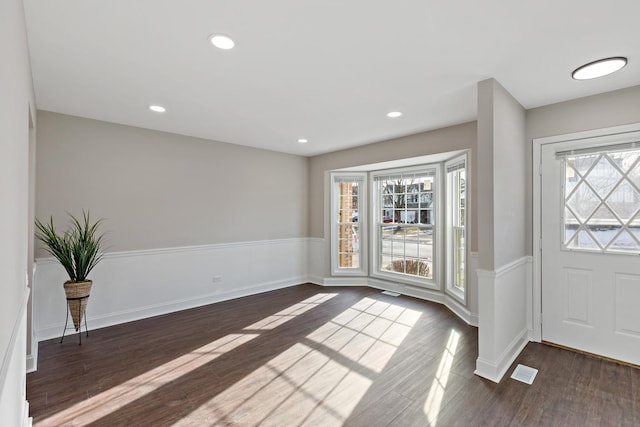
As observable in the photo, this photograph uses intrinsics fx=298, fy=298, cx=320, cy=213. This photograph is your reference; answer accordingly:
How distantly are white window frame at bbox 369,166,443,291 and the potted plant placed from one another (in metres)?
4.11

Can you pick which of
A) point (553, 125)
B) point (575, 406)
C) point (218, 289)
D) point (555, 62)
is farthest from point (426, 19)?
point (218, 289)

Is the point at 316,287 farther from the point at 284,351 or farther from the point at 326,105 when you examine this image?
the point at 326,105

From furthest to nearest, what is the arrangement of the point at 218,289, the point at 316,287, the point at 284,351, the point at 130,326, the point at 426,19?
1. the point at 316,287
2. the point at 218,289
3. the point at 130,326
4. the point at 284,351
5. the point at 426,19

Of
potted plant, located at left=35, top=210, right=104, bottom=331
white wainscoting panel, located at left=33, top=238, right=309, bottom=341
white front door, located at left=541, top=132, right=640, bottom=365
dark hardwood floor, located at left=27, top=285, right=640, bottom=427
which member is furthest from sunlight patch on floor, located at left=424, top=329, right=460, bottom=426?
potted plant, located at left=35, top=210, right=104, bottom=331

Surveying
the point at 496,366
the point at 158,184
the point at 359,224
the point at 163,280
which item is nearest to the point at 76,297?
the point at 163,280

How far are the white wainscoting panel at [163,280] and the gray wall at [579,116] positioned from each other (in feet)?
12.5

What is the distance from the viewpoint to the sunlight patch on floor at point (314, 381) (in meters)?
2.06

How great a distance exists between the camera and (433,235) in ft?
15.4

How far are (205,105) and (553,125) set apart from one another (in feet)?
11.8

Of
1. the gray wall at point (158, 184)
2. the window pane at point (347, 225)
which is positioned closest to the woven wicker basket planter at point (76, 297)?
the gray wall at point (158, 184)

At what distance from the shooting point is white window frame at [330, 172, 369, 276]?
217 inches

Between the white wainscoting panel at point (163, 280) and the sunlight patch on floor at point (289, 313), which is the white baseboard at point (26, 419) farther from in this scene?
the sunlight patch on floor at point (289, 313)

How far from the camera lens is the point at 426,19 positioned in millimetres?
1741

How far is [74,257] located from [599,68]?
500 cm
